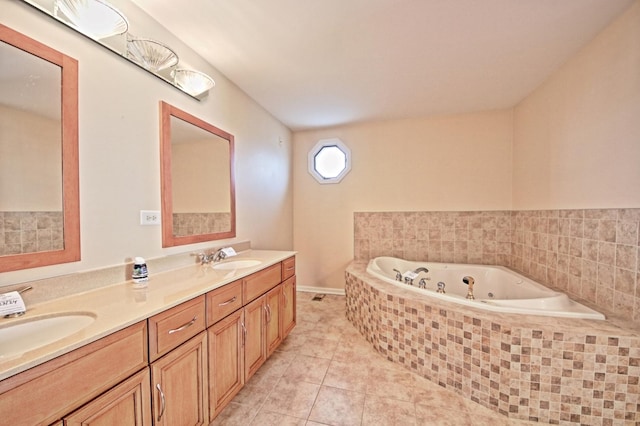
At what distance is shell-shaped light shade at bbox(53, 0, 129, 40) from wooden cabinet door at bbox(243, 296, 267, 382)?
5.42ft

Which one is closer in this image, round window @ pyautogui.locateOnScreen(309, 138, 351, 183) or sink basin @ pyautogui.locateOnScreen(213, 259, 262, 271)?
sink basin @ pyautogui.locateOnScreen(213, 259, 262, 271)

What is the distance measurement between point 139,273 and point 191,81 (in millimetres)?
1300

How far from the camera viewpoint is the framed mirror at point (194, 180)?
160 cm

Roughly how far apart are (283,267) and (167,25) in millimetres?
1893

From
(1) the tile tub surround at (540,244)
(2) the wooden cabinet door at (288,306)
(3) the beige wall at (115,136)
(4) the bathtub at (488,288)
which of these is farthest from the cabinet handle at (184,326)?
(1) the tile tub surround at (540,244)

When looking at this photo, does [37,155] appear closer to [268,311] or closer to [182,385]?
[182,385]

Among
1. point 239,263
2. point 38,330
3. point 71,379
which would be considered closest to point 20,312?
point 38,330

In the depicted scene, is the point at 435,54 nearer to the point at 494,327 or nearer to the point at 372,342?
the point at 494,327

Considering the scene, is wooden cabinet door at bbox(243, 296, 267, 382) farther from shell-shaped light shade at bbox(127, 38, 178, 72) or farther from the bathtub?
shell-shaped light shade at bbox(127, 38, 178, 72)

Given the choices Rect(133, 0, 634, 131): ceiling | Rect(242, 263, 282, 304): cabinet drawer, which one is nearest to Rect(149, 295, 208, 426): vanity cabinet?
Rect(242, 263, 282, 304): cabinet drawer

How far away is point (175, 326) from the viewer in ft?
3.51

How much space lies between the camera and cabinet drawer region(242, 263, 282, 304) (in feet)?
5.16

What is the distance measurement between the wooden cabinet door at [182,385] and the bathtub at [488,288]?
1.60m

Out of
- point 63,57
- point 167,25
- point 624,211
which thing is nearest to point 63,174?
point 63,57
